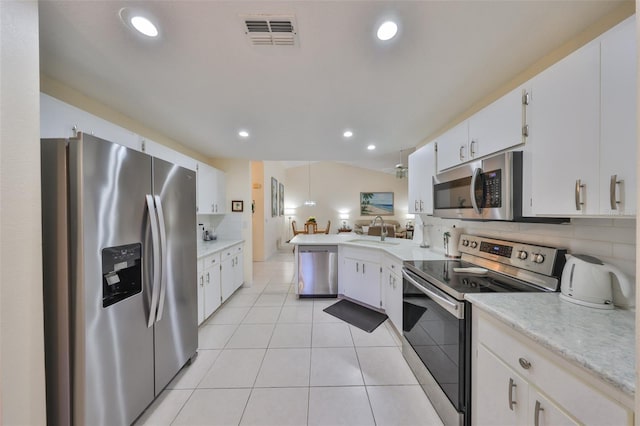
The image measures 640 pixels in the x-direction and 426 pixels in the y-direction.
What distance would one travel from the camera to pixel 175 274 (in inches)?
68.4

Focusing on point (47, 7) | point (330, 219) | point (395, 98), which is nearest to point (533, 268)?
point (395, 98)

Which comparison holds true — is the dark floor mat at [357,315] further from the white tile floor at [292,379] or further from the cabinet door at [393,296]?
the cabinet door at [393,296]

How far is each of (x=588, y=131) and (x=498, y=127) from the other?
528 mm

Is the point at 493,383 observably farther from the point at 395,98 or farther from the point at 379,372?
the point at 395,98

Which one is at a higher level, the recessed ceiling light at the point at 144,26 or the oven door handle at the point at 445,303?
the recessed ceiling light at the point at 144,26

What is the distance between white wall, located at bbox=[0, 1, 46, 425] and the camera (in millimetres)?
845

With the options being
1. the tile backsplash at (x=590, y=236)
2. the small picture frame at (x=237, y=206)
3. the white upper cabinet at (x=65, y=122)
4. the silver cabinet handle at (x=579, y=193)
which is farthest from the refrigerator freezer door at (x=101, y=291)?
the tile backsplash at (x=590, y=236)

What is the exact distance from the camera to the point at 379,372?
6.10 feet

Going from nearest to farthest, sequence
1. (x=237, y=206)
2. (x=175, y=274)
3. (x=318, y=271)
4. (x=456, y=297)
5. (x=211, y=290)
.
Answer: (x=456, y=297) → (x=175, y=274) → (x=211, y=290) → (x=318, y=271) → (x=237, y=206)

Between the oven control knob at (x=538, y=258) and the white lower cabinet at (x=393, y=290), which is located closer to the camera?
the oven control knob at (x=538, y=258)

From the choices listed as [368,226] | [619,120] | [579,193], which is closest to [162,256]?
[579,193]

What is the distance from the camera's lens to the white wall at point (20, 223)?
84 cm

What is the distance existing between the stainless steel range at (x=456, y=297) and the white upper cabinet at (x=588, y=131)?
44 cm

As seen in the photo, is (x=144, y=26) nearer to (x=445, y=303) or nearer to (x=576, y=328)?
(x=445, y=303)
